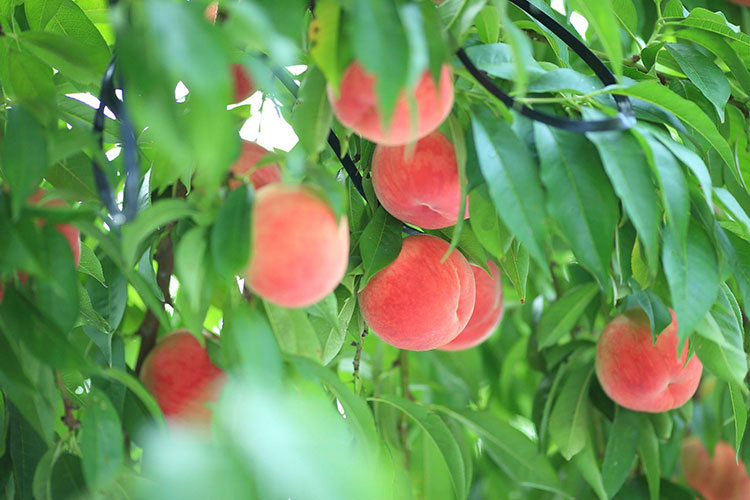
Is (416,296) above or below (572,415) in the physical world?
above

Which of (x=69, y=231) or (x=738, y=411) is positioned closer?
(x=69, y=231)

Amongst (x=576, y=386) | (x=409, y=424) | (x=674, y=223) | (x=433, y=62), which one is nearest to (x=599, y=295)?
(x=576, y=386)

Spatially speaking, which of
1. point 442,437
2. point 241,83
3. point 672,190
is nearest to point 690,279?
point 672,190

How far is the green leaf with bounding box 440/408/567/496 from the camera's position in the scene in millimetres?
854

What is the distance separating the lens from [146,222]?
1.49ft

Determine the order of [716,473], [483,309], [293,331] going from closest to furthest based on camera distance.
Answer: [293,331] → [483,309] → [716,473]

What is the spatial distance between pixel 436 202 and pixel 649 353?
0.36 m

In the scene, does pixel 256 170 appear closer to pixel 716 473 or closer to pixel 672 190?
pixel 672 190

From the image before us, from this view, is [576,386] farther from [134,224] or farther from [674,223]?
[134,224]

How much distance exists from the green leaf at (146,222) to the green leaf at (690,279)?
30cm

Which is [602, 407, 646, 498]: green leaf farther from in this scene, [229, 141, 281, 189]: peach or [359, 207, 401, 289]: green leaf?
[229, 141, 281, 189]: peach

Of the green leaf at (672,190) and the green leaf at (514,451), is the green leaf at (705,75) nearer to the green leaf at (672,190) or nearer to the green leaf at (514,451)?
the green leaf at (672,190)

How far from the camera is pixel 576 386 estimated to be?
Result: 977 mm

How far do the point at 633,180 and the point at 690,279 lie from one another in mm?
90
